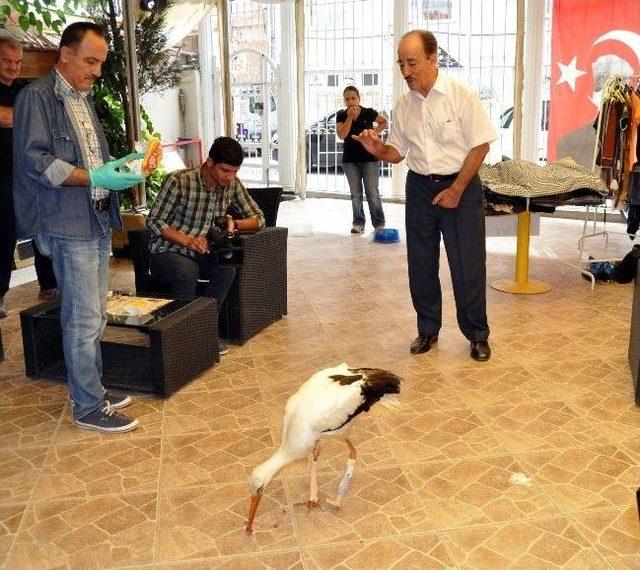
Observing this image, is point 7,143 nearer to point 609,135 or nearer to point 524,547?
point 524,547

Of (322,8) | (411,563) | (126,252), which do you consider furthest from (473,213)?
(322,8)

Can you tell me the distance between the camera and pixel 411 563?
82.7 inches

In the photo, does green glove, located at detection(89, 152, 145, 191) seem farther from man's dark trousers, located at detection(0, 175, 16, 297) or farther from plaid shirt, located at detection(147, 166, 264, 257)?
man's dark trousers, located at detection(0, 175, 16, 297)

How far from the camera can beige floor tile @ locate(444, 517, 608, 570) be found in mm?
2086

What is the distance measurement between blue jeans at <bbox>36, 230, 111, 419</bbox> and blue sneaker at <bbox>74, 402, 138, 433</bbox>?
22mm

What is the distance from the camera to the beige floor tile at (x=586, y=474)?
7.89ft

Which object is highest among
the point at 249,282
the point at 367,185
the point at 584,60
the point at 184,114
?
the point at 584,60

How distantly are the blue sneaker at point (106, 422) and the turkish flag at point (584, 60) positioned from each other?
5494 millimetres

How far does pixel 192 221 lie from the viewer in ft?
12.3

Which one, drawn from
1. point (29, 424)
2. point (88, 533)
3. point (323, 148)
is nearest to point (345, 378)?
point (88, 533)

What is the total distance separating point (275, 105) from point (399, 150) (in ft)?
22.1

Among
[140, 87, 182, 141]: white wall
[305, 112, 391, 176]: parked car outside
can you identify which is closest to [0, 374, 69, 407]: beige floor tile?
[140, 87, 182, 141]: white wall

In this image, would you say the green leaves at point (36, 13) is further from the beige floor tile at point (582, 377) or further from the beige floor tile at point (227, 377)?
the beige floor tile at point (582, 377)

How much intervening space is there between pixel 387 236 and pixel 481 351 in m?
3.09
